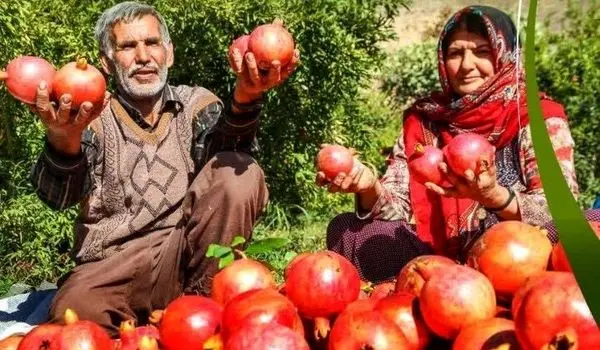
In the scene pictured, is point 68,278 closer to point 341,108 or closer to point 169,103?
point 169,103

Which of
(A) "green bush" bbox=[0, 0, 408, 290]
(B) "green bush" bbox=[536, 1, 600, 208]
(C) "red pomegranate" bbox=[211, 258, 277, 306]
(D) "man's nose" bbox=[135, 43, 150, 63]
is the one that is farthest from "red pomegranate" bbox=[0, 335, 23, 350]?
(B) "green bush" bbox=[536, 1, 600, 208]

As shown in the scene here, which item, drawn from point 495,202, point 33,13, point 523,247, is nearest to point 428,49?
point 33,13

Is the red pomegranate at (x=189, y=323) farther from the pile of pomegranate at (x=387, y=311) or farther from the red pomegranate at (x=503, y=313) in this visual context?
the red pomegranate at (x=503, y=313)

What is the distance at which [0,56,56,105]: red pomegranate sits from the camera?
252 cm

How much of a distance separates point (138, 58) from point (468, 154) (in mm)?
1436

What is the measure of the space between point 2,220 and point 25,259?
244 mm

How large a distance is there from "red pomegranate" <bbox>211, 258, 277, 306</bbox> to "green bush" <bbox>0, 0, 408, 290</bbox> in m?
2.73

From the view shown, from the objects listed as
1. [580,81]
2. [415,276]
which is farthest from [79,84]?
[580,81]

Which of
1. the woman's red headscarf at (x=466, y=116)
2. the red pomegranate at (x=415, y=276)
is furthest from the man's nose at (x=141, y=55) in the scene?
the red pomegranate at (x=415, y=276)

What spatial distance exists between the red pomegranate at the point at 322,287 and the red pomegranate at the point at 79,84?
3.33 feet

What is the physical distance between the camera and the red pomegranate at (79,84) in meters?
2.42

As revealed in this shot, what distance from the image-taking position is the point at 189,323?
166cm

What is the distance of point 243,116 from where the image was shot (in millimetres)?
2924

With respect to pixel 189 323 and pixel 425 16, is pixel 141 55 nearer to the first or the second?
pixel 189 323
